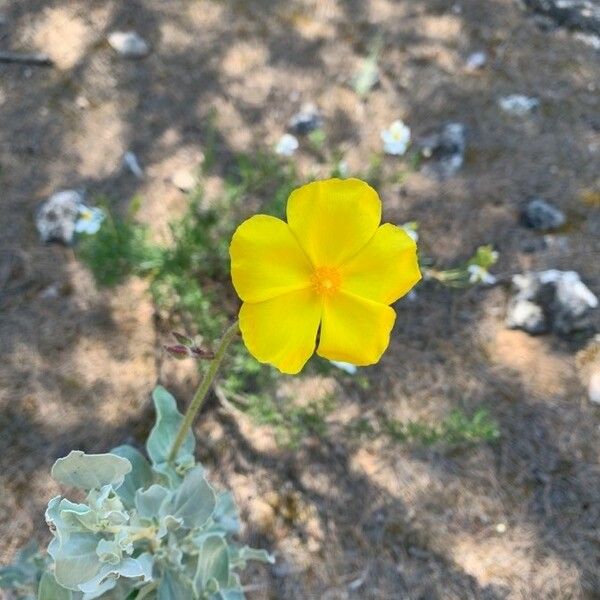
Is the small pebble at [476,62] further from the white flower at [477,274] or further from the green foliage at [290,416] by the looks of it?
the green foliage at [290,416]

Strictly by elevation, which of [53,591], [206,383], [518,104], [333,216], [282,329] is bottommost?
[53,591]

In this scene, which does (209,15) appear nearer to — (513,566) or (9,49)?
(9,49)

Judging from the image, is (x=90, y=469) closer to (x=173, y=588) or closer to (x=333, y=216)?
(x=173, y=588)

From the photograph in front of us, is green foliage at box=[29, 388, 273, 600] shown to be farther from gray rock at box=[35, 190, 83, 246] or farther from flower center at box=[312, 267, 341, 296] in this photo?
gray rock at box=[35, 190, 83, 246]

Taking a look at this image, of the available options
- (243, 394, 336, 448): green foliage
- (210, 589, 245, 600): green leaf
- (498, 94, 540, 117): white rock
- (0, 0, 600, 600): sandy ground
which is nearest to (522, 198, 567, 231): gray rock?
(0, 0, 600, 600): sandy ground

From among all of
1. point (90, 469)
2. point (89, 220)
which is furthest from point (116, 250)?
point (90, 469)

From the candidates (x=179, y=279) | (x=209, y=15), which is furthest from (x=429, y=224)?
(x=209, y=15)
